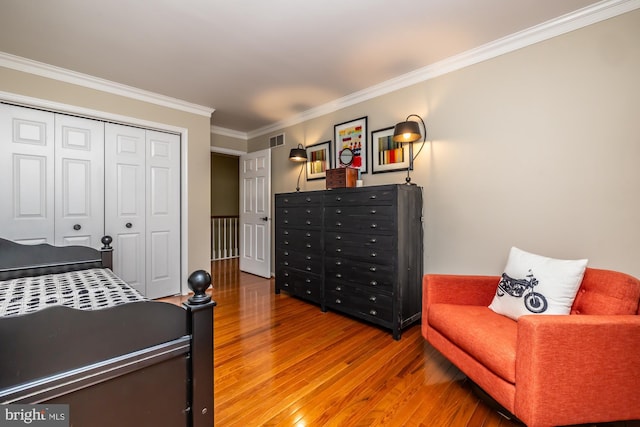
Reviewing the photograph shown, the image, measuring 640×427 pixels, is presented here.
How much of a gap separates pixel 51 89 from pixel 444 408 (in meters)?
4.18

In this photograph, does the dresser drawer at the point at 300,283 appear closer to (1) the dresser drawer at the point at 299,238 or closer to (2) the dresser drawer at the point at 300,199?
(1) the dresser drawer at the point at 299,238

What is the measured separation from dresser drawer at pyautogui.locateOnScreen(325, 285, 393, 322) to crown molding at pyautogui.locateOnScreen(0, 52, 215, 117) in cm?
287

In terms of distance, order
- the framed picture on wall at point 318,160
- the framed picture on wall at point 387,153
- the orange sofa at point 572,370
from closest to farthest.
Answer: the orange sofa at point 572,370 < the framed picture on wall at point 387,153 < the framed picture on wall at point 318,160

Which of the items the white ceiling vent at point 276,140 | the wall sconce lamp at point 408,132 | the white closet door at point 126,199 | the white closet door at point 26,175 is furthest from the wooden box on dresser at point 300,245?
the white closet door at point 26,175

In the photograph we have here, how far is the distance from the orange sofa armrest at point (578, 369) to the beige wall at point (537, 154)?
0.87 meters

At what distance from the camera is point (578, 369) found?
124 cm

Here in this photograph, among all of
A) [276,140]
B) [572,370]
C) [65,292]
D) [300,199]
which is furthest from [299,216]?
[572,370]

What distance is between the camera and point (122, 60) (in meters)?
2.54

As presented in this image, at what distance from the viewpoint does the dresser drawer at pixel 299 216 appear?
3.07 metres

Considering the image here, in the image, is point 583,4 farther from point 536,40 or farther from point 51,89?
point 51,89

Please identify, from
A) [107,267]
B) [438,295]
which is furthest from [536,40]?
[107,267]

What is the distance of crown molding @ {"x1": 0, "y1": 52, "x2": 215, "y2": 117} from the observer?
2.52 metres

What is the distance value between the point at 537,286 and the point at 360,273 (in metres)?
1.35

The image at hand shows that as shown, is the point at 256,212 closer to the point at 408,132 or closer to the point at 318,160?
the point at 318,160
